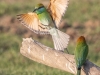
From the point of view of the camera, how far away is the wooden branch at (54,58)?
189 inches

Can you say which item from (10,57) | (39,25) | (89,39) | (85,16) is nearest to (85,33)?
(89,39)

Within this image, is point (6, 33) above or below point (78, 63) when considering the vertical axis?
below

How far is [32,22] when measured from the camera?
5.44m

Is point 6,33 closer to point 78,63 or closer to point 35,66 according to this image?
point 35,66

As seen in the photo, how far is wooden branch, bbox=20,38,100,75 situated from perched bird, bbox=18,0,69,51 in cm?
11

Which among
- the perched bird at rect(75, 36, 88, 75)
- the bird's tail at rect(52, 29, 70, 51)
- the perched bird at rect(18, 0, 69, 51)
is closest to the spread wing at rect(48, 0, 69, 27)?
the perched bird at rect(18, 0, 69, 51)

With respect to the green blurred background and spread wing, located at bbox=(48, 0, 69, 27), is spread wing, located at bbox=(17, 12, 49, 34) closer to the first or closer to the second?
spread wing, located at bbox=(48, 0, 69, 27)

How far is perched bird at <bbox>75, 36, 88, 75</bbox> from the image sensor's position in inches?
187

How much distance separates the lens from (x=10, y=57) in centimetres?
910

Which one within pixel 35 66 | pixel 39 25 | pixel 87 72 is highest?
pixel 39 25

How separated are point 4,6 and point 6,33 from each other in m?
2.43

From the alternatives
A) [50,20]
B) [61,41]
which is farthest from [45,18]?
[61,41]

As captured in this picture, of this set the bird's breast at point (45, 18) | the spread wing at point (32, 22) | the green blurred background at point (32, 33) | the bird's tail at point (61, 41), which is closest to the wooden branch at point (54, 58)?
the bird's tail at point (61, 41)

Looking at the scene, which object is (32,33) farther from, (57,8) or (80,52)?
(80,52)
